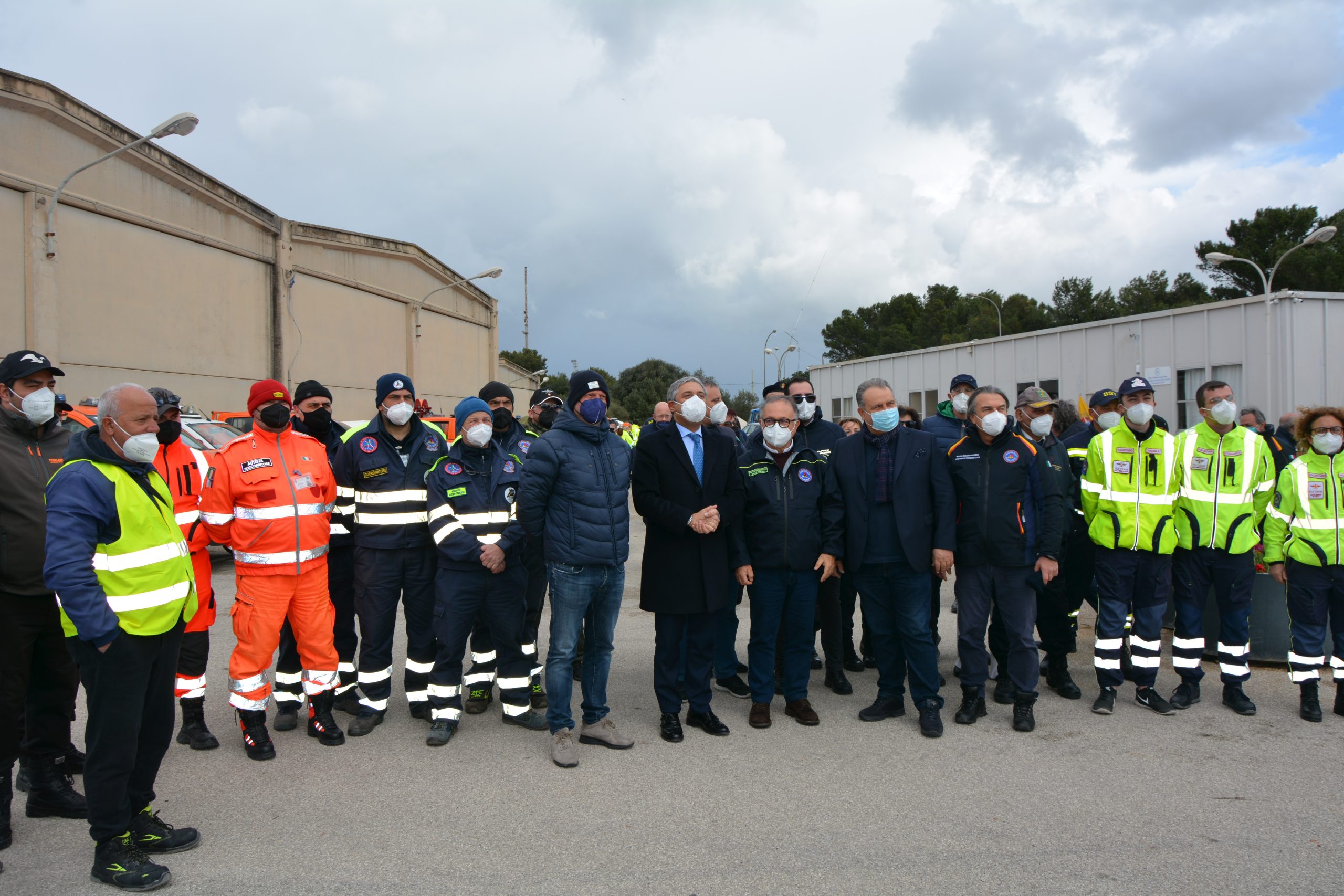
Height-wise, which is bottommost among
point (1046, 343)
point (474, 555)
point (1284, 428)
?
point (474, 555)

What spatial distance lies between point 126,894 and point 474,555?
2.34 meters

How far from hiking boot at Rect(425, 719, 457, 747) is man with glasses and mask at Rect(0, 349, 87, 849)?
168 cm

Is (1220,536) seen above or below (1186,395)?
below

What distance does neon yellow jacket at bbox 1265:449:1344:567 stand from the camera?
18.1 feet

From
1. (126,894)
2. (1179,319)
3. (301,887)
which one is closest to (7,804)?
(126,894)

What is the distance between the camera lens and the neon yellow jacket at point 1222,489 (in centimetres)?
571

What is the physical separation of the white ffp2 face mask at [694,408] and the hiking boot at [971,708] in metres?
2.44

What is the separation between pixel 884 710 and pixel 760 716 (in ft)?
2.74

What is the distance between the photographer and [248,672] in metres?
4.87

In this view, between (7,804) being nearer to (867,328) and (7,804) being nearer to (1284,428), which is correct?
(1284,428)

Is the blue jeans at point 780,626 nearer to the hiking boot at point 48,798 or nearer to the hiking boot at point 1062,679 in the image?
the hiking boot at point 1062,679

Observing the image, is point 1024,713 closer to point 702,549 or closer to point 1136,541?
point 1136,541

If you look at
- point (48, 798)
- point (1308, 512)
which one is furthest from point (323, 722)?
point (1308, 512)

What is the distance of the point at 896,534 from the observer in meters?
5.51
